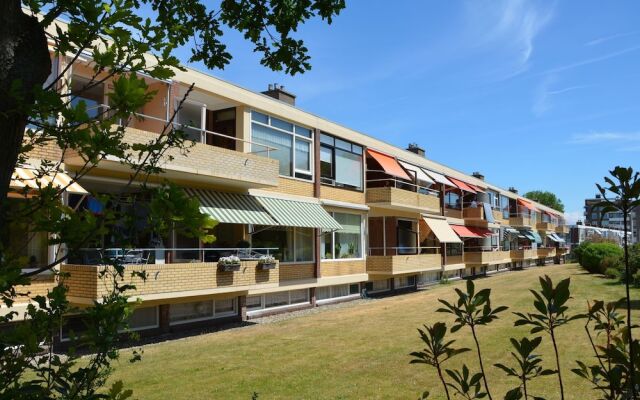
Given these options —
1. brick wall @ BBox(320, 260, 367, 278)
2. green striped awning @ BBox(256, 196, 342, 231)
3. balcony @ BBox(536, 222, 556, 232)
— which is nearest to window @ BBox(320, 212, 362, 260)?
brick wall @ BBox(320, 260, 367, 278)

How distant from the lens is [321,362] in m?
11.6

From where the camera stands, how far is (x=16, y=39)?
7.43 feet

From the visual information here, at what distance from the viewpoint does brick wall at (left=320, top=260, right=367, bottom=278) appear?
23.5 metres

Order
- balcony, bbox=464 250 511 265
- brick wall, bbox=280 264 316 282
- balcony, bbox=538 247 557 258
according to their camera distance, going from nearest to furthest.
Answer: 1. brick wall, bbox=280 264 316 282
2. balcony, bbox=464 250 511 265
3. balcony, bbox=538 247 557 258

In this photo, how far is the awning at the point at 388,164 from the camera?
2766cm

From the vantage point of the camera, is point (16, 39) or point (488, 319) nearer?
point (16, 39)

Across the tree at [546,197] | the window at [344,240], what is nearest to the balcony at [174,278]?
the window at [344,240]

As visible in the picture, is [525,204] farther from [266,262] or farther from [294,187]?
[266,262]

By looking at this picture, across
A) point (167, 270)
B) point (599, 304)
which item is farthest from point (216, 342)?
point (599, 304)

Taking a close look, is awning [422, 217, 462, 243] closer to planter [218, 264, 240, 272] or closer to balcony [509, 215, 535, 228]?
planter [218, 264, 240, 272]

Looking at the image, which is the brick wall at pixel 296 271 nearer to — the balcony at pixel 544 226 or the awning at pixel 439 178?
the awning at pixel 439 178

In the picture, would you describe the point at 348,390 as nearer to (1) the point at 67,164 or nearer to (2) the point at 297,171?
(1) the point at 67,164

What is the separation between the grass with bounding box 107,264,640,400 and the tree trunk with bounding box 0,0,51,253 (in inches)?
288

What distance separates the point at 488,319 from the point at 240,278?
15119mm
